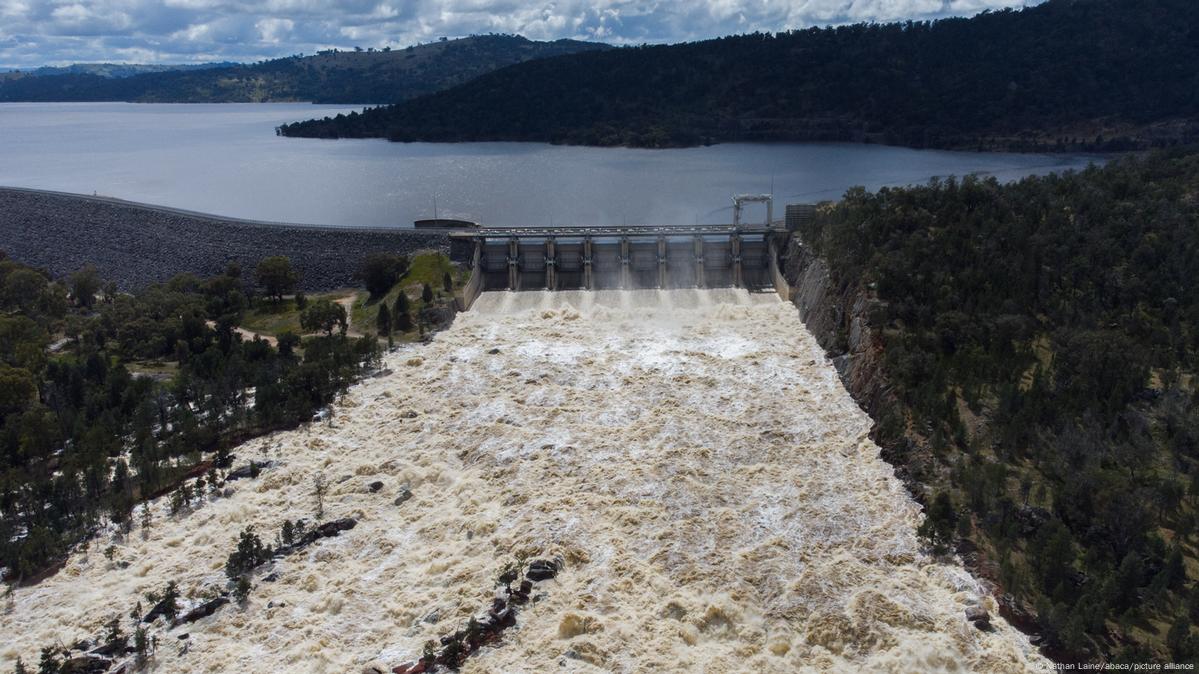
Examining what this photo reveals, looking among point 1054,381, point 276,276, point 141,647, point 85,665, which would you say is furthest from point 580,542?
point 276,276

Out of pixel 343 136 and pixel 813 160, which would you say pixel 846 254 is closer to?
pixel 813 160

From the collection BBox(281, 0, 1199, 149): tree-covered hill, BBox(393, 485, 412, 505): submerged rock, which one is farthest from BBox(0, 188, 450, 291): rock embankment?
BBox(281, 0, 1199, 149): tree-covered hill

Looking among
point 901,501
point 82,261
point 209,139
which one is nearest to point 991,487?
point 901,501

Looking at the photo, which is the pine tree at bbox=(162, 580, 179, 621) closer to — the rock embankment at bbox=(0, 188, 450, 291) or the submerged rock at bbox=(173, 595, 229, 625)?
the submerged rock at bbox=(173, 595, 229, 625)

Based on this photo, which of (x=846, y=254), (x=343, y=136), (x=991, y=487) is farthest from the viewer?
(x=343, y=136)

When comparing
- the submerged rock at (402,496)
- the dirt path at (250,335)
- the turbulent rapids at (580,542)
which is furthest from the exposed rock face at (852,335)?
the dirt path at (250,335)

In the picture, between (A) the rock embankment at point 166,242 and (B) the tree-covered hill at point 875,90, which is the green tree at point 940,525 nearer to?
(A) the rock embankment at point 166,242
